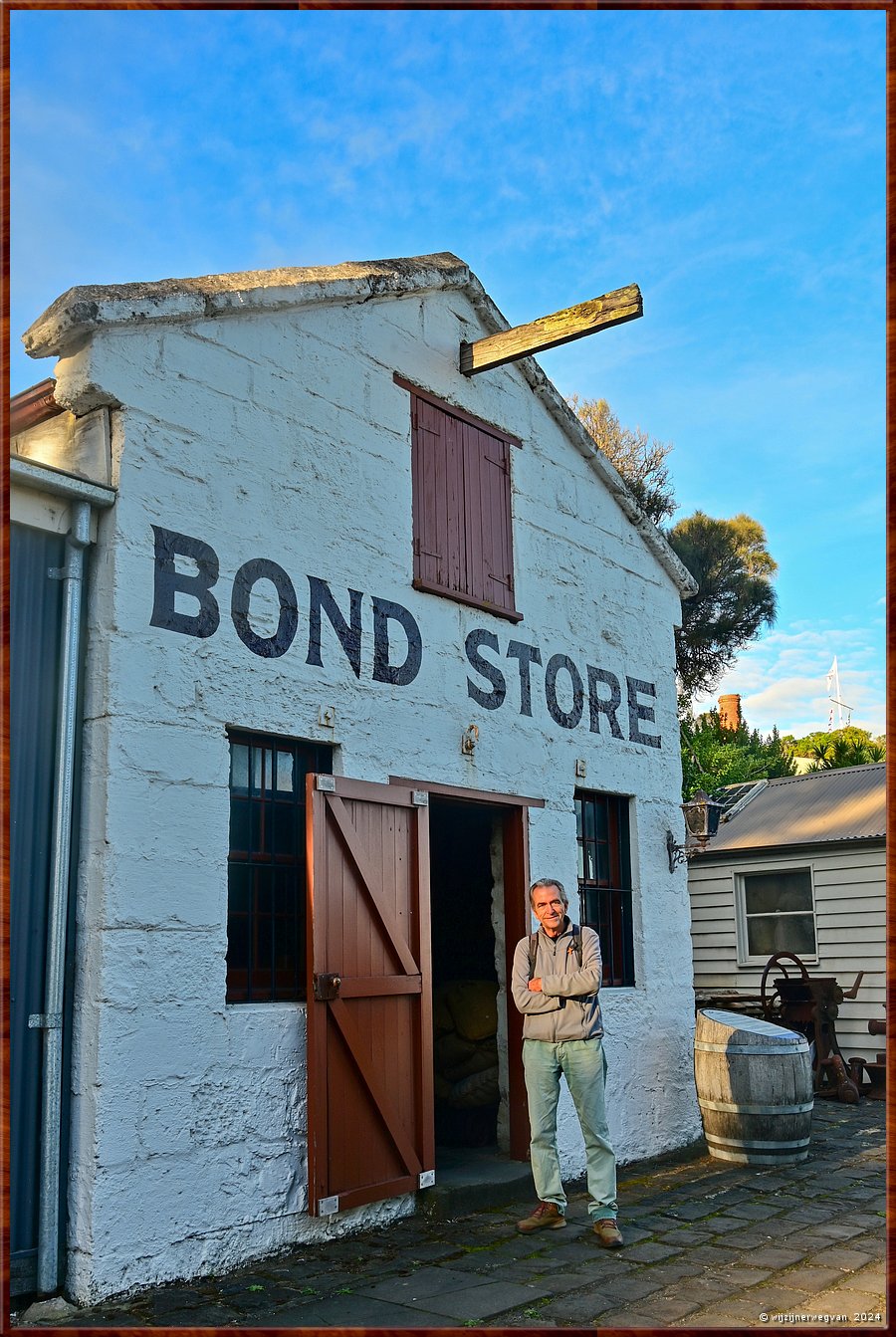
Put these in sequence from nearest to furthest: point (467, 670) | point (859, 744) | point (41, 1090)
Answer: point (41, 1090), point (467, 670), point (859, 744)

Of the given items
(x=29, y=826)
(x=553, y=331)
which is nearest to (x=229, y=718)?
(x=29, y=826)

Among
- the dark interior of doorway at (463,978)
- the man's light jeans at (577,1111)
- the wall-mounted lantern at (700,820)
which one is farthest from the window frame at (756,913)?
the man's light jeans at (577,1111)

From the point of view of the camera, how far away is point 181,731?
19.3ft

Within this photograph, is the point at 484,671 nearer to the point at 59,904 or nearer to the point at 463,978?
the point at 463,978

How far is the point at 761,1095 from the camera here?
28.8 ft

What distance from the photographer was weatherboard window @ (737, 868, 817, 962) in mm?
14438

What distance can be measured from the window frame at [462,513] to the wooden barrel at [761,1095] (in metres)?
3.69

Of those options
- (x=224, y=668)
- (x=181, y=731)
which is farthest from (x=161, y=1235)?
(x=224, y=668)

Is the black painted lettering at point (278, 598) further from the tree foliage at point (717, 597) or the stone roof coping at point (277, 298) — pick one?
the tree foliage at point (717, 597)

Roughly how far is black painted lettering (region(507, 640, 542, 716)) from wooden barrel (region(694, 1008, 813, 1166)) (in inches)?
119

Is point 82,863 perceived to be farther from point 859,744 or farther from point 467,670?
point 859,744


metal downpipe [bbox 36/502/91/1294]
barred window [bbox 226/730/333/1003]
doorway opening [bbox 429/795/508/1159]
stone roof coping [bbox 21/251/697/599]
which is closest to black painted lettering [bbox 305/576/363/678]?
barred window [bbox 226/730/333/1003]

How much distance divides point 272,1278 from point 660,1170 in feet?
13.1

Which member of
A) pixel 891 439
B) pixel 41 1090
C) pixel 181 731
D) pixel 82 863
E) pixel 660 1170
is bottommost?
pixel 660 1170
